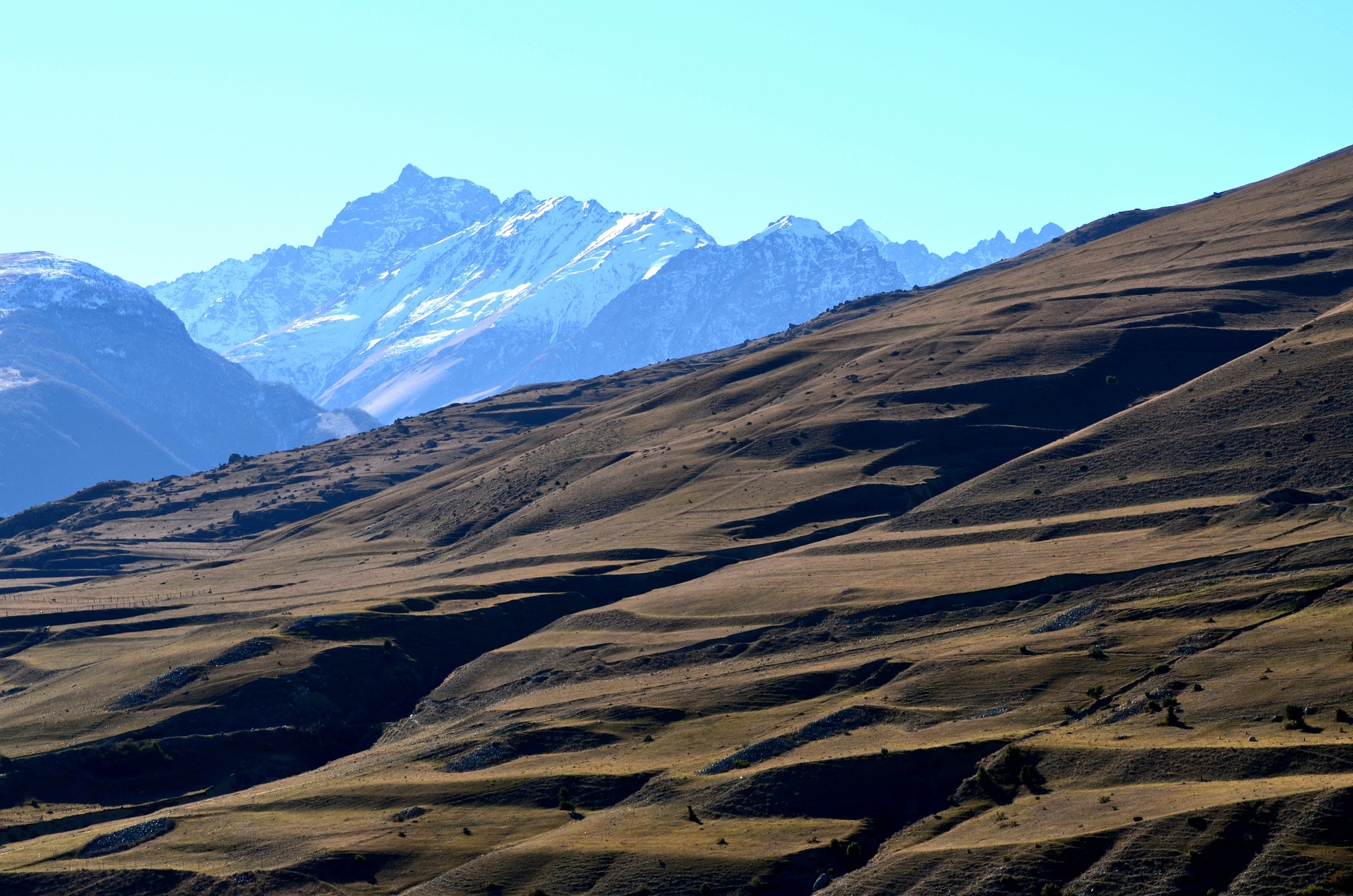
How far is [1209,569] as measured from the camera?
137625 millimetres

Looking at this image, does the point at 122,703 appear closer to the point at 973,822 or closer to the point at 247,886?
the point at 247,886

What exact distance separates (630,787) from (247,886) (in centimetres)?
2990

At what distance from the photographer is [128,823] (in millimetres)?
122875

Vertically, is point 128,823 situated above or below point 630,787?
above

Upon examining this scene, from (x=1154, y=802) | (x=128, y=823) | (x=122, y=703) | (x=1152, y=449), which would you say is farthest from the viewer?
(x=1152, y=449)

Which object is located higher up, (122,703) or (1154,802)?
(122,703)

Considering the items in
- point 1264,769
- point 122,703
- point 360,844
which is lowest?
point 1264,769

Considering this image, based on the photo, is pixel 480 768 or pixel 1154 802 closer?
pixel 1154 802

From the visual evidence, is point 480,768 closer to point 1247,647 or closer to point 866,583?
point 866,583

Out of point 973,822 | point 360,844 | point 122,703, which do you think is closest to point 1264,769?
point 973,822

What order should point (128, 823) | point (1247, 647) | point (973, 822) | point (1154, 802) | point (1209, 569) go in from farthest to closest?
point (1209, 569)
point (128, 823)
point (1247, 647)
point (973, 822)
point (1154, 802)

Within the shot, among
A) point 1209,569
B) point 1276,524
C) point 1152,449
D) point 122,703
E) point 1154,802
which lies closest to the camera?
point 1154,802

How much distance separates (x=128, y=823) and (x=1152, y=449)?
132079 millimetres

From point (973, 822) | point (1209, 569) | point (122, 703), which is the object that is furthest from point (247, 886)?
point (1209, 569)
